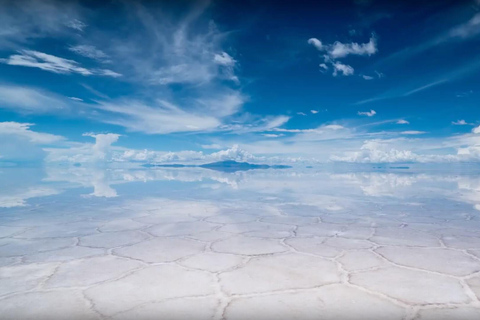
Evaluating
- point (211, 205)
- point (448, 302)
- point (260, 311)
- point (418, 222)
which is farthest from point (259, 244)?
point (211, 205)

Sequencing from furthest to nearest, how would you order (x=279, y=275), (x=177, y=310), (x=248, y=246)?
(x=248, y=246)
(x=279, y=275)
(x=177, y=310)

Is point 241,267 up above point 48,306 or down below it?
above

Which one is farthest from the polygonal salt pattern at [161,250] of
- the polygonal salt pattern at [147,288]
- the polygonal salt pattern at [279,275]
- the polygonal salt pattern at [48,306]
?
the polygonal salt pattern at [48,306]

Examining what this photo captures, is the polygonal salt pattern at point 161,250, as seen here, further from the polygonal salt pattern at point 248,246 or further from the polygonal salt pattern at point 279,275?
the polygonal salt pattern at point 279,275

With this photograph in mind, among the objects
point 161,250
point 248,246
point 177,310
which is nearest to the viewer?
point 177,310

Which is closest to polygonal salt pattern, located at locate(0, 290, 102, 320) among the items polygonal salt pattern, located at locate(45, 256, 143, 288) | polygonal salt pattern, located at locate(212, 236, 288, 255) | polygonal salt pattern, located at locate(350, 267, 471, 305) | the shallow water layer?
the shallow water layer

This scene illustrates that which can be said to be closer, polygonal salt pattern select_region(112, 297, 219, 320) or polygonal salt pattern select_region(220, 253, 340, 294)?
polygonal salt pattern select_region(112, 297, 219, 320)

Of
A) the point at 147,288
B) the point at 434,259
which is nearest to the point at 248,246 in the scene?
the point at 147,288

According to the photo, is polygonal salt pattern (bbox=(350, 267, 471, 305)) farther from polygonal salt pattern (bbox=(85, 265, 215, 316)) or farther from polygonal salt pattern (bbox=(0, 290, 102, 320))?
polygonal salt pattern (bbox=(0, 290, 102, 320))

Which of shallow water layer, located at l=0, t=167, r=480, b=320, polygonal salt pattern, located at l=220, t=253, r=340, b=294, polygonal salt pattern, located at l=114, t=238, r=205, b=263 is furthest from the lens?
polygonal salt pattern, located at l=114, t=238, r=205, b=263

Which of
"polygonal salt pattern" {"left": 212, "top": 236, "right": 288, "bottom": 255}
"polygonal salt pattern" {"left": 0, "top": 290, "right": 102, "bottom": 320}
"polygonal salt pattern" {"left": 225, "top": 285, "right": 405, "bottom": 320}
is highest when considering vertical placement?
"polygonal salt pattern" {"left": 212, "top": 236, "right": 288, "bottom": 255}

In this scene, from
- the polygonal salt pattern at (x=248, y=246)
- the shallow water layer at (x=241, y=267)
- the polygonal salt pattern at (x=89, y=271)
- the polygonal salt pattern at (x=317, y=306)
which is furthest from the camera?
the polygonal salt pattern at (x=248, y=246)

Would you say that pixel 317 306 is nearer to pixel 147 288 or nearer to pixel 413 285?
pixel 413 285

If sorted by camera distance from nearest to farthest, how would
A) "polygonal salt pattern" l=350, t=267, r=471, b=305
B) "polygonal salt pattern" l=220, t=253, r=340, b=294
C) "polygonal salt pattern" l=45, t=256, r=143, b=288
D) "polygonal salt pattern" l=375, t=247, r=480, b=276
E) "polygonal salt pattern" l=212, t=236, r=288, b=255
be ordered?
"polygonal salt pattern" l=350, t=267, r=471, b=305 → "polygonal salt pattern" l=220, t=253, r=340, b=294 → "polygonal salt pattern" l=45, t=256, r=143, b=288 → "polygonal salt pattern" l=375, t=247, r=480, b=276 → "polygonal salt pattern" l=212, t=236, r=288, b=255
